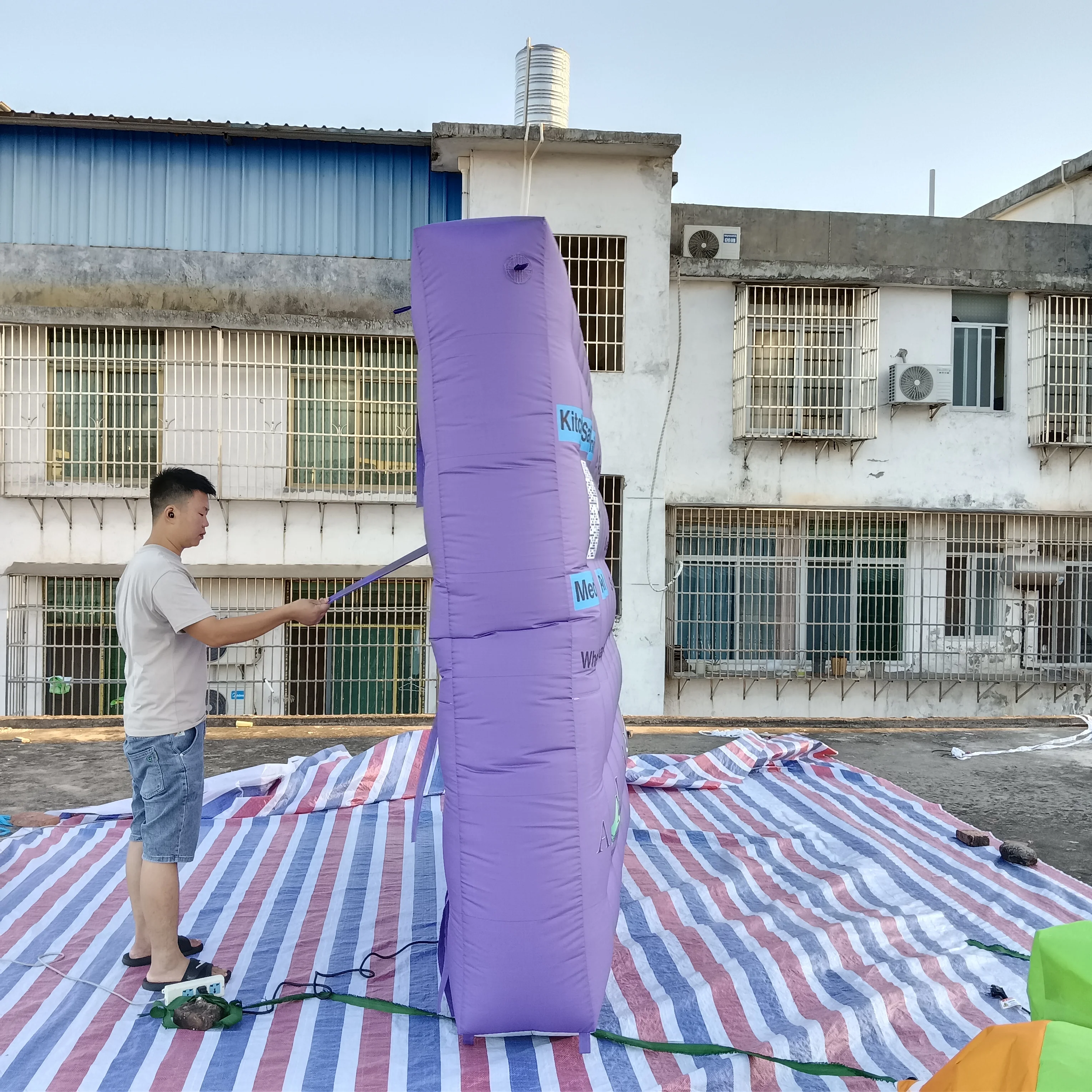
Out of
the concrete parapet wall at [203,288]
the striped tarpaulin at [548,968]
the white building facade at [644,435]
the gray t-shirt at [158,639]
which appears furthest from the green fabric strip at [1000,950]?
the concrete parapet wall at [203,288]

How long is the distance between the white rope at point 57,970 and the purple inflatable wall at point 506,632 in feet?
3.24

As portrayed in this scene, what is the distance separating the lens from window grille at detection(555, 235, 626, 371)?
9.08 meters

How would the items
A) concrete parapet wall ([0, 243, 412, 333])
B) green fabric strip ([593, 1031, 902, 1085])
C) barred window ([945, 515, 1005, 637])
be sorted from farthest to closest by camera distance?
barred window ([945, 515, 1005, 637]), concrete parapet wall ([0, 243, 412, 333]), green fabric strip ([593, 1031, 902, 1085])

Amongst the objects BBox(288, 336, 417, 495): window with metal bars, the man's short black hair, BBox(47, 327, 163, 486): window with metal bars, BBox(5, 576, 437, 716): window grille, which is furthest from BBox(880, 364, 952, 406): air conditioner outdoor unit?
the man's short black hair

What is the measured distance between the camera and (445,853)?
8.67 feet

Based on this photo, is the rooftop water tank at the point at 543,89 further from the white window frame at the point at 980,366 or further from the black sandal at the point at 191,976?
the black sandal at the point at 191,976

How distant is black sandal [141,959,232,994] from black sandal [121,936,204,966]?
84 millimetres

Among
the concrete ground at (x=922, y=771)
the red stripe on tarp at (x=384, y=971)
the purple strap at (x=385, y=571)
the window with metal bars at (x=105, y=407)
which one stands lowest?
the concrete ground at (x=922, y=771)

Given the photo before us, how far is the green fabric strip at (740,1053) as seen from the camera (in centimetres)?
246

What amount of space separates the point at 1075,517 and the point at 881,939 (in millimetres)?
8364

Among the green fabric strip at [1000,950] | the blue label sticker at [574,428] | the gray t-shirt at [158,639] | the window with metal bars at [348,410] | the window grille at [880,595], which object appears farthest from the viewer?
the window grille at [880,595]

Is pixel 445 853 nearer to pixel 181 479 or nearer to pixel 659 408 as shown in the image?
pixel 181 479

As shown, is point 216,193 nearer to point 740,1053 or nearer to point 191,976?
point 191,976

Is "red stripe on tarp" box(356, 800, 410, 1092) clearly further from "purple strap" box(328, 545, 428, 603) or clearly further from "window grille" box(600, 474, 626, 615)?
"window grille" box(600, 474, 626, 615)
